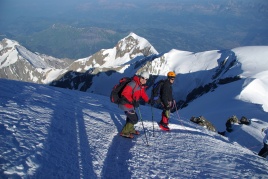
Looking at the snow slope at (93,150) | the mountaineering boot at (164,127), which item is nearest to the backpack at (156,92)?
the mountaineering boot at (164,127)

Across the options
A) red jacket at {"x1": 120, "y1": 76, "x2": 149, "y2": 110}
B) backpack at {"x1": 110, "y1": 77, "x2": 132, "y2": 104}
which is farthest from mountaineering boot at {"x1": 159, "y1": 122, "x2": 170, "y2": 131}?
backpack at {"x1": 110, "y1": 77, "x2": 132, "y2": 104}

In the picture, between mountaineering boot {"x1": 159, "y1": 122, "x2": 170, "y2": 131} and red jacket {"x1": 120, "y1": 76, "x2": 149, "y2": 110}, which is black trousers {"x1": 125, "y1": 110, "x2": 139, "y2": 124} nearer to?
red jacket {"x1": 120, "y1": 76, "x2": 149, "y2": 110}

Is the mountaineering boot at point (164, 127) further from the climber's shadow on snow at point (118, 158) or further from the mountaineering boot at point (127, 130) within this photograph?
the climber's shadow on snow at point (118, 158)

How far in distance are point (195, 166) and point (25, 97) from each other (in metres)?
8.45

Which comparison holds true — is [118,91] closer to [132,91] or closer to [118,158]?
[132,91]

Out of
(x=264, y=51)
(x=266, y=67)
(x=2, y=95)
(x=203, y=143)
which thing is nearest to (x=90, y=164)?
(x=203, y=143)

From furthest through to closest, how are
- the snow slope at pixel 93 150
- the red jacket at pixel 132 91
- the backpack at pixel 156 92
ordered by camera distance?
1. the backpack at pixel 156 92
2. the red jacket at pixel 132 91
3. the snow slope at pixel 93 150

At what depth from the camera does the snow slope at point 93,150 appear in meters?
6.86

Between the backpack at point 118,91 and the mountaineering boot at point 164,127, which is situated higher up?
the backpack at point 118,91

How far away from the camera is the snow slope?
22.5 feet

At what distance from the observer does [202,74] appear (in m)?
103

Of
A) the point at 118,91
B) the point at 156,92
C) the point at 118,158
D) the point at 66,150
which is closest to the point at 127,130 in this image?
the point at 118,91

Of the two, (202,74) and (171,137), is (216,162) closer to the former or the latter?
(171,137)

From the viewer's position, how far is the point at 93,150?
8.52 metres
